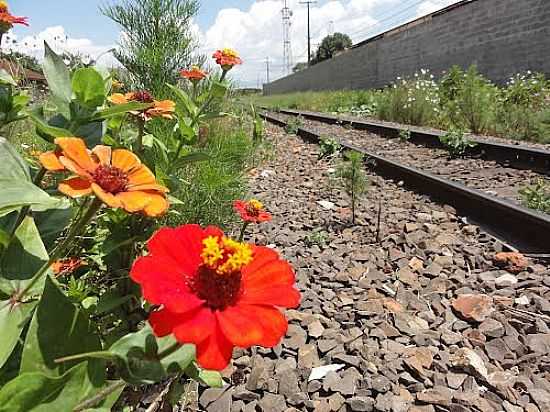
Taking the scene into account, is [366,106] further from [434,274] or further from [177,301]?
[177,301]

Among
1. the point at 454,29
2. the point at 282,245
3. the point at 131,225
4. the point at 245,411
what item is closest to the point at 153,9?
the point at 282,245

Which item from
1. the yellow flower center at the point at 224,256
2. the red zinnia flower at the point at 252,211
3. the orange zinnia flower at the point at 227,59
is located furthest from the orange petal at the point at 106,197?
the orange zinnia flower at the point at 227,59

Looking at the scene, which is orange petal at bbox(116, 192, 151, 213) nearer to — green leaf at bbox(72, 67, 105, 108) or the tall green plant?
green leaf at bbox(72, 67, 105, 108)

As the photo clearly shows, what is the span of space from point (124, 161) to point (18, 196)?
0.15 m

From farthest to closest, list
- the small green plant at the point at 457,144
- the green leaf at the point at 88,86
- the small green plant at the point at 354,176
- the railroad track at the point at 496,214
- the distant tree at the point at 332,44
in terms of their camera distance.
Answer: the distant tree at the point at 332,44 < the small green plant at the point at 457,144 < the small green plant at the point at 354,176 < the railroad track at the point at 496,214 < the green leaf at the point at 88,86

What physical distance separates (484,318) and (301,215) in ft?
5.72

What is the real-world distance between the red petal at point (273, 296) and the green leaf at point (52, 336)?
23cm

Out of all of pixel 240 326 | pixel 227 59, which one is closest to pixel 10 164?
pixel 240 326

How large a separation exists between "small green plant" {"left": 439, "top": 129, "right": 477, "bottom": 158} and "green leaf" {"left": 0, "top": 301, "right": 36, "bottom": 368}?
545 cm

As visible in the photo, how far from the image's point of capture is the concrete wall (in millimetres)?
11180

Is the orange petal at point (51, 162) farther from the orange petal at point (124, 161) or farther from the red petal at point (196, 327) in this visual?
the red petal at point (196, 327)

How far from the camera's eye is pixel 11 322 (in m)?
0.66

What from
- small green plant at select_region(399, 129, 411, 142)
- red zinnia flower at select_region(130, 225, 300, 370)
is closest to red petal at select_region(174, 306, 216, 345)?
red zinnia flower at select_region(130, 225, 300, 370)

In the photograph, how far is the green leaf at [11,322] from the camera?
620 mm
